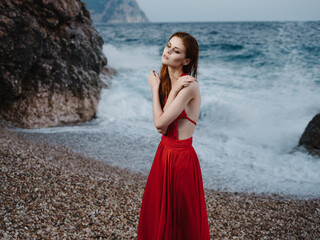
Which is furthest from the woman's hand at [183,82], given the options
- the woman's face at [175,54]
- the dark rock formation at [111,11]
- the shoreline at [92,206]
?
the dark rock formation at [111,11]

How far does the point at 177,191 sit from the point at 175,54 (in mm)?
1055

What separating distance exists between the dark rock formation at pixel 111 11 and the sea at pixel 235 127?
139 metres

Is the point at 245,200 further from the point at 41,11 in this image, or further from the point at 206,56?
the point at 206,56

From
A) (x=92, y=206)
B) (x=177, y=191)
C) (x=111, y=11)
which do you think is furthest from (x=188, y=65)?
(x=111, y=11)

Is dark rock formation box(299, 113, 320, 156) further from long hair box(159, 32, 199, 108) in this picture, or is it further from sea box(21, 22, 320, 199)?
long hair box(159, 32, 199, 108)

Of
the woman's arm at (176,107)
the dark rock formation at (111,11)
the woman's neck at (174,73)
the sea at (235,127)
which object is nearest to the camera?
the woman's arm at (176,107)

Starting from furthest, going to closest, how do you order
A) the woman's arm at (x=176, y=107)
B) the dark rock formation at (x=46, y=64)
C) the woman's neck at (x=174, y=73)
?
1. the dark rock formation at (x=46, y=64)
2. the woman's neck at (x=174, y=73)
3. the woman's arm at (x=176, y=107)

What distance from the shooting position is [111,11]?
145 meters

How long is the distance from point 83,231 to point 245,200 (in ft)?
8.60

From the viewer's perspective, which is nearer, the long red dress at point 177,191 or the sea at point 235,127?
the long red dress at point 177,191

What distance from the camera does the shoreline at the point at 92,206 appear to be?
117 inches

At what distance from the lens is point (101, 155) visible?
5.92 metres

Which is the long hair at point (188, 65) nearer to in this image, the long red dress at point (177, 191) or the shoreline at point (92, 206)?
the long red dress at point (177, 191)

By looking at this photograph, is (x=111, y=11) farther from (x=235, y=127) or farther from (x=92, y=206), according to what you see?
(x=92, y=206)
